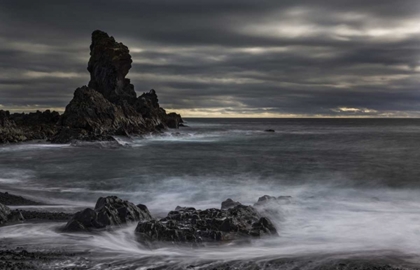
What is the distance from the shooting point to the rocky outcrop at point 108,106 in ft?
171

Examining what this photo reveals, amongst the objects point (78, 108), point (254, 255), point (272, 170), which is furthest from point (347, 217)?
point (78, 108)

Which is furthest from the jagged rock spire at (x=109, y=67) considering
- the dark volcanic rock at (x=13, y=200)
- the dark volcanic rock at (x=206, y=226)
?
the dark volcanic rock at (x=206, y=226)

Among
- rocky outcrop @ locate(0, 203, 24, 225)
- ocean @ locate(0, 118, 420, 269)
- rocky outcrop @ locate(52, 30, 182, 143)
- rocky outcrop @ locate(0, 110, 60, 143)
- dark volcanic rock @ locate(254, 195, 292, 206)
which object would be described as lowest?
ocean @ locate(0, 118, 420, 269)

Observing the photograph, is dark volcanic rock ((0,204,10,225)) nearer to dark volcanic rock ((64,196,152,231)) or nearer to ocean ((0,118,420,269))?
ocean ((0,118,420,269))

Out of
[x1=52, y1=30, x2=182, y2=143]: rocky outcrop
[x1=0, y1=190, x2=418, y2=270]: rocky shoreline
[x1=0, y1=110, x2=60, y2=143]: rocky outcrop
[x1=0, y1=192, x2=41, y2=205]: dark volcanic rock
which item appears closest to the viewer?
[x1=0, y1=190, x2=418, y2=270]: rocky shoreline

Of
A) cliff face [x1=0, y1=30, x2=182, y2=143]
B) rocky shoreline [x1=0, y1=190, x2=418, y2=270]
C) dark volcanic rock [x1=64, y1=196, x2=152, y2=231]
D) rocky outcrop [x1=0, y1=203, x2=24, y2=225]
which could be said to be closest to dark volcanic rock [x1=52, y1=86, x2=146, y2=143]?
cliff face [x1=0, y1=30, x2=182, y2=143]

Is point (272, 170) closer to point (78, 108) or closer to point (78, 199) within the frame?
point (78, 199)

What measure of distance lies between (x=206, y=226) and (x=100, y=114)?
46.9 meters

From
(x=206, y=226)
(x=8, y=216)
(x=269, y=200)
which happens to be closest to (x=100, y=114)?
(x=269, y=200)

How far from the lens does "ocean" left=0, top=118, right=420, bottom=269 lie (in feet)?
30.8

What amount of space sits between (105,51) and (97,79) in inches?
225

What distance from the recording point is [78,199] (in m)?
17.1

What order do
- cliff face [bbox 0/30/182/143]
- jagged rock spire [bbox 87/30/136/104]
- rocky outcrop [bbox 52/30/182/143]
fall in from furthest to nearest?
jagged rock spire [bbox 87/30/136/104], rocky outcrop [bbox 52/30/182/143], cliff face [bbox 0/30/182/143]

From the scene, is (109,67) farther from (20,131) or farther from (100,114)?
(20,131)
